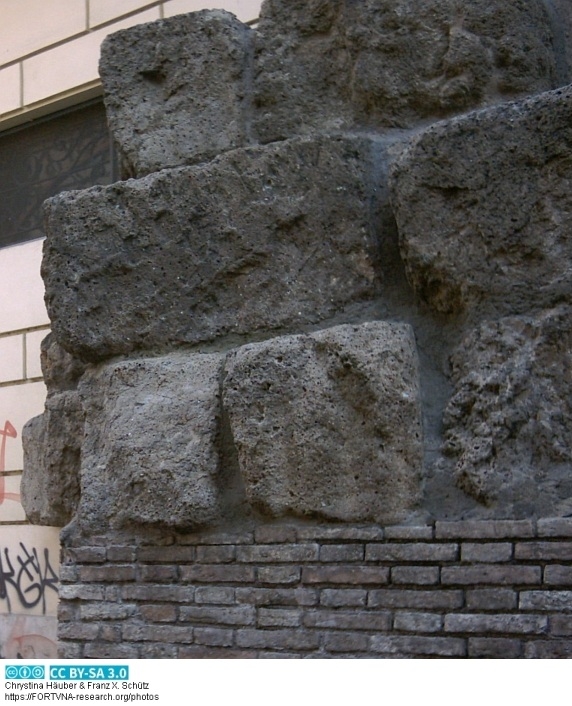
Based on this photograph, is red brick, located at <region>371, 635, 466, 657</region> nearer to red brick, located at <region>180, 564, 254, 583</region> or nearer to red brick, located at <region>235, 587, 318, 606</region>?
red brick, located at <region>235, 587, 318, 606</region>

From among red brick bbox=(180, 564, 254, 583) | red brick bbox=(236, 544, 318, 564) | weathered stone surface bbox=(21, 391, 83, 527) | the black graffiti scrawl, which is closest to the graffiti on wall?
the black graffiti scrawl

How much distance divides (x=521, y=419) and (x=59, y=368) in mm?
1568

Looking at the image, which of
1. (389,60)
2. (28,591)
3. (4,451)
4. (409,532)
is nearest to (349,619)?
(409,532)

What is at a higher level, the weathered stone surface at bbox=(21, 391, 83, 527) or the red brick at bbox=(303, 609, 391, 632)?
the weathered stone surface at bbox=(21, 391, 83, 527)

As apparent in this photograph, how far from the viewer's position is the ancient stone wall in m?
2.28

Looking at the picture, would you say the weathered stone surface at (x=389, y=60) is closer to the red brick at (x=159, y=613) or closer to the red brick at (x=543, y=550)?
the red brick at (x=543, y=550)

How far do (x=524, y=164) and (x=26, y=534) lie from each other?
3205 millimetres

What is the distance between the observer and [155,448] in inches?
102

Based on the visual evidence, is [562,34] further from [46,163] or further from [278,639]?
[46,163]

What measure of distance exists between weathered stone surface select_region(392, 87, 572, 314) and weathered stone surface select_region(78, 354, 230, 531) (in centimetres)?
67

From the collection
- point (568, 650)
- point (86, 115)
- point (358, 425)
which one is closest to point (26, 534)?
point (86, 115)

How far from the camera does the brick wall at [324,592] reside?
217 cm

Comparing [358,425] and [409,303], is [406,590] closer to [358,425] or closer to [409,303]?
[358,425]
